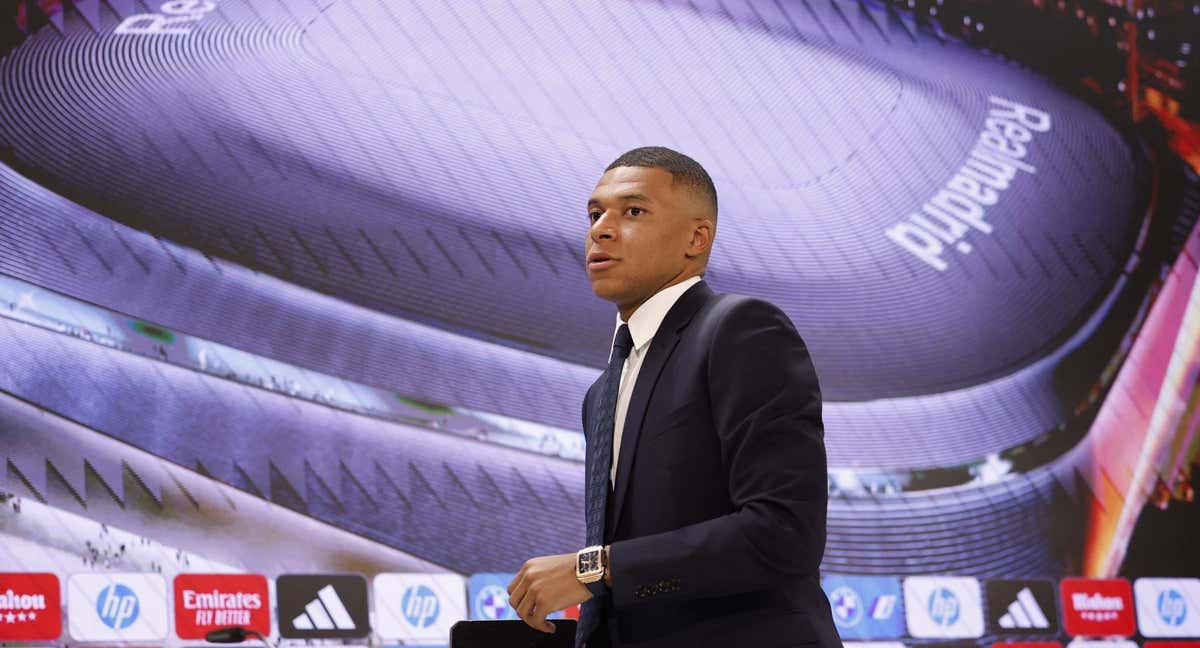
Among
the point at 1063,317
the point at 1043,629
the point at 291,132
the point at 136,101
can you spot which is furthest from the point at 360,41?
the point at 1043,629

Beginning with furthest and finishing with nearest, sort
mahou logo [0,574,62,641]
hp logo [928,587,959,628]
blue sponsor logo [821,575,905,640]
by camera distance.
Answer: hp logo [928,587,959,628] < blue sponsor logo [821,575,905,640] < mahou logo [0,574,62,641]

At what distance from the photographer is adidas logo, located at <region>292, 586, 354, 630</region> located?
3656 millimetres

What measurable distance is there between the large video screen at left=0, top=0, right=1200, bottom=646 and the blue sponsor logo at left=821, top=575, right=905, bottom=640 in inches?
0.4

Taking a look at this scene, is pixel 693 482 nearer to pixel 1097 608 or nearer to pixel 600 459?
pixel 600 459

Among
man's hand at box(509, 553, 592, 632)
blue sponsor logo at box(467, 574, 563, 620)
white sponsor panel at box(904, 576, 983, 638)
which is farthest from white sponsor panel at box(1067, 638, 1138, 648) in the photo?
man's hand at box(509, 553, 592, 632)

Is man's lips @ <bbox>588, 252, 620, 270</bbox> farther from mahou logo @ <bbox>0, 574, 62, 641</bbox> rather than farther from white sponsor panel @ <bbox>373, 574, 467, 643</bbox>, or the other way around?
mahou logo @ <bbox>0, 574, 62, 641</bbox>

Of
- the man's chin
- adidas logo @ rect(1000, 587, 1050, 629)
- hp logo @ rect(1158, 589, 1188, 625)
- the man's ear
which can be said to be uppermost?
the man's ear

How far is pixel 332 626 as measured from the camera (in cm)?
367

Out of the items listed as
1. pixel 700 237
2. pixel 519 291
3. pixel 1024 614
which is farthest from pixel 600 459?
pixel 1024 614

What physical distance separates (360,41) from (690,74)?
1187 mm

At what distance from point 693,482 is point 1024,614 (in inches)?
130

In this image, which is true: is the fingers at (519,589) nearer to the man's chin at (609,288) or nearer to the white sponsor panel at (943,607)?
the man's chin at (609,288)

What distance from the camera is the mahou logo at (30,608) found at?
339cm

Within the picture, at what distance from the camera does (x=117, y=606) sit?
3486 mm
